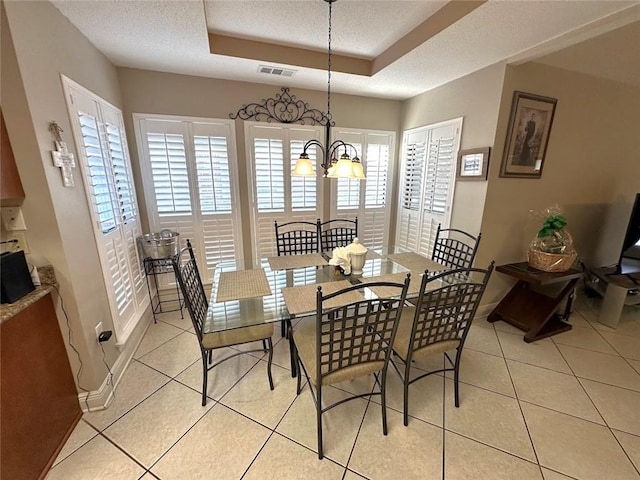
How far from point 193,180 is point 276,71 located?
1409 mm

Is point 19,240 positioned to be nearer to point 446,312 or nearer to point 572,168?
point 446,312

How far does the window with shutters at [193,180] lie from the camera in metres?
2.70

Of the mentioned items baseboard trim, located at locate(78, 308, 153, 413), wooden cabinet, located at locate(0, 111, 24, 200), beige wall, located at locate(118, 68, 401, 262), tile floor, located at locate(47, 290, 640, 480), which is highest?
beige wall, located at locate(118, 68, 401, 262)

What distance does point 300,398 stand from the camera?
1.79 metres

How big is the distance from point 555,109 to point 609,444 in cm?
260

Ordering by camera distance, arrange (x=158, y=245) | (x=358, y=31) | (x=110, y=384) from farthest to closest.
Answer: (x=158, y=245), (x=358, y=31), (x=110, y=384)

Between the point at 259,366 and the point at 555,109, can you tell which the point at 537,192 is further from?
the point at 259,366

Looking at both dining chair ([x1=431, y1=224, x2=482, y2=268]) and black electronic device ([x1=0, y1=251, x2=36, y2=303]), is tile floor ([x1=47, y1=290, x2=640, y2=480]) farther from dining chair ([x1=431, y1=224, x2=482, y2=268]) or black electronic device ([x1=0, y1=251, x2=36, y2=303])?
black electronic device ([x1=0, y1=251, x2=36, y2=303])

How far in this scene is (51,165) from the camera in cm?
141

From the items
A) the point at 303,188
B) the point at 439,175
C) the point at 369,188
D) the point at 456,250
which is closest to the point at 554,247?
the point at 456,250

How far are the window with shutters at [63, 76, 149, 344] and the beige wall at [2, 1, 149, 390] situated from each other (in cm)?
8

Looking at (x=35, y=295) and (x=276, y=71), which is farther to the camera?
(x=276, y=71)

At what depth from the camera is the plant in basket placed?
2338 mm

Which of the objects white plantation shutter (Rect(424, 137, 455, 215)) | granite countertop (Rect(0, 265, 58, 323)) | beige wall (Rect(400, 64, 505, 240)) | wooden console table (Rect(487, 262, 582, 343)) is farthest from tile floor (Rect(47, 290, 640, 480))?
white plantation shutter (Rect(424, 137, 455, 215))
